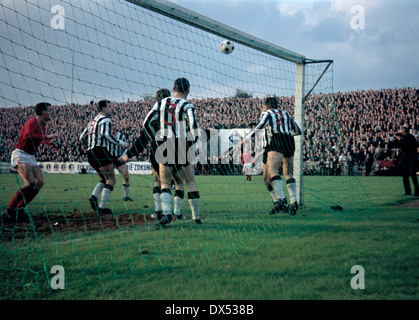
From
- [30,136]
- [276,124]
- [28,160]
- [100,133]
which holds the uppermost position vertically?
[276,124]

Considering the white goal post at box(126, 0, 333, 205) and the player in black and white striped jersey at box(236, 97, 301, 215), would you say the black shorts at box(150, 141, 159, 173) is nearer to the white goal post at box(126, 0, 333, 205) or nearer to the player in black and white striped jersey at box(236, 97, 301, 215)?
the white goal post at box(126, 0, 333, 205)

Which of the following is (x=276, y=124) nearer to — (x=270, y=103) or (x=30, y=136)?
(x=270, y=103)

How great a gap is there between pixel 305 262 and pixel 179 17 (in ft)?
12.0

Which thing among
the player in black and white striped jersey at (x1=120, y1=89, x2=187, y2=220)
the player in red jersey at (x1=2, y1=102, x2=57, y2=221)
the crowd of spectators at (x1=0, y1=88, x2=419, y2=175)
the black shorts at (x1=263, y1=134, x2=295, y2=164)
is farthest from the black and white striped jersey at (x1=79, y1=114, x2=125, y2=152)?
the crowd of spectators at (x1=0, y1=88, x2=419, y2=175)

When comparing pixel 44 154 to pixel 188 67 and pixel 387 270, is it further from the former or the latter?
pixel 387 270

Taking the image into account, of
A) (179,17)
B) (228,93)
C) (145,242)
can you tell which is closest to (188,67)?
(179,17)

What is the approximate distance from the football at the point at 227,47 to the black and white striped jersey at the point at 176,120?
155cm

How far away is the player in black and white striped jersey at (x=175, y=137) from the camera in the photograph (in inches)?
185

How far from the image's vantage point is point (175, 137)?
4.74m

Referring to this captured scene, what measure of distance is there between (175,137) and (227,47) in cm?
212

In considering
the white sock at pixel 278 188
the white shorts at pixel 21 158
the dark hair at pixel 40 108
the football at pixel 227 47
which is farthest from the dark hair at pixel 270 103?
the white shorts at pixel 21 158

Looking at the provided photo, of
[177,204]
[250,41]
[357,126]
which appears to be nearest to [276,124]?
[250,41]

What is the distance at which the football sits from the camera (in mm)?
5745
